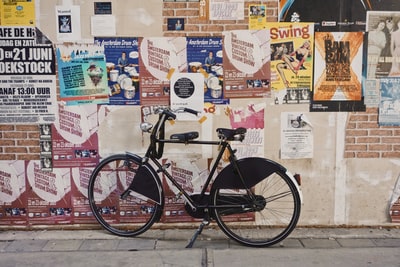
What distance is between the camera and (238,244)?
15.1 feet

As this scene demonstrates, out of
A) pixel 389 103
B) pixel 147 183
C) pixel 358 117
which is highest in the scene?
pixel 389 103

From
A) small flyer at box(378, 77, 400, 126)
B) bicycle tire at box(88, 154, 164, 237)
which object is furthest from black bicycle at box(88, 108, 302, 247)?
small flyer at box(378, 77, 400, 126)

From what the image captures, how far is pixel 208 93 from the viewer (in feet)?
15.9

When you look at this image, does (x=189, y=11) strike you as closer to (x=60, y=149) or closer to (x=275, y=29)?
(x=275, y=29)

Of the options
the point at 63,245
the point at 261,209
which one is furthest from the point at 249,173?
the point at 63,245

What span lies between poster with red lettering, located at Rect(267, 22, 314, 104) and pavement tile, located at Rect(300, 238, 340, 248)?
146 centimetres

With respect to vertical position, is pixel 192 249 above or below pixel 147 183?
below

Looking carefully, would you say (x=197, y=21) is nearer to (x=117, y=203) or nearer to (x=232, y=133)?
(x=232, y=133)

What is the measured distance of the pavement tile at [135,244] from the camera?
14.7ft

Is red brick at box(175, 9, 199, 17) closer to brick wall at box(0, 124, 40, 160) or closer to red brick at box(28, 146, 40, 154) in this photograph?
brick wall at box(0, 124, 40, 160)

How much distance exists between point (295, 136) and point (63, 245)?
2678 millimetres

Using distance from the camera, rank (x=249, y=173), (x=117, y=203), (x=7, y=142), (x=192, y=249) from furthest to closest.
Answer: (x=117, y=203)
(x=7, y=142)
(x=249, y=173)
(x=192, y=249)

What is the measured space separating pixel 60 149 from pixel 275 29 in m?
2.64

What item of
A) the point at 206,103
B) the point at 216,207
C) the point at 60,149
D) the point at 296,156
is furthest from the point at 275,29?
the point at 60,149
